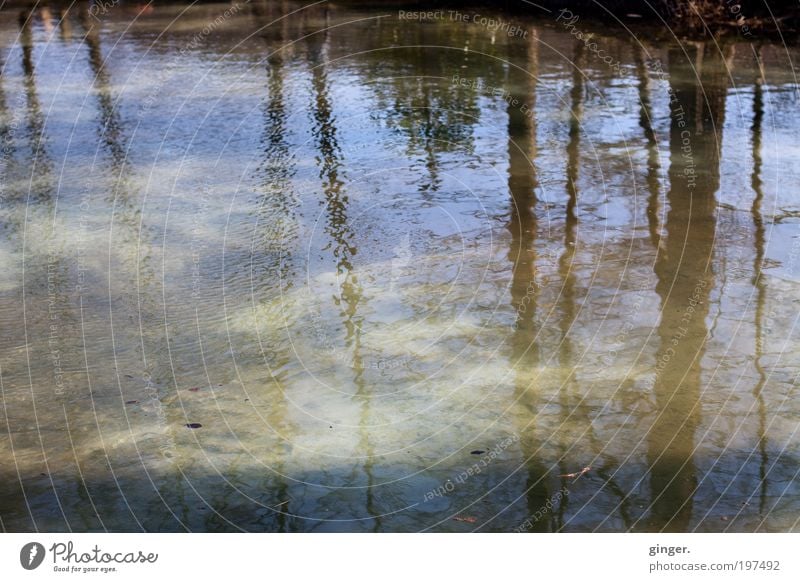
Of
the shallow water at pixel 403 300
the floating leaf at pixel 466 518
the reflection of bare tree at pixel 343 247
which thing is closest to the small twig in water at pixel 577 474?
the shallow water at pixel 403 300

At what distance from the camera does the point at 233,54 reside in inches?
487

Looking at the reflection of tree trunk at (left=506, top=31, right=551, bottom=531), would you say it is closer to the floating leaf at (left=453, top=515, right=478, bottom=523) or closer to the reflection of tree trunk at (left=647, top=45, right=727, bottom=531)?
the floating leaf at (left=453, top=515, right=478, bottom=523)

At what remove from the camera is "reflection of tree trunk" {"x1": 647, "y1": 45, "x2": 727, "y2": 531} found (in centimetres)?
410

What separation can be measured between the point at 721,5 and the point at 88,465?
12.4 m

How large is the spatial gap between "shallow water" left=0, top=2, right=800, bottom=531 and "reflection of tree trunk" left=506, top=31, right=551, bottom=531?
0.02 m

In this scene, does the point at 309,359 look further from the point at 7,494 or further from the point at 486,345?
the point at 7,494

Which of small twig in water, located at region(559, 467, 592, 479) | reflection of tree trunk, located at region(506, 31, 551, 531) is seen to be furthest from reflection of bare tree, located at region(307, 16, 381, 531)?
small twig in water, located at region(559, 467, 592, 479)

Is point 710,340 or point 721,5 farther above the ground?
point 721,5

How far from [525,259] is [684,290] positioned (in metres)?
1.04

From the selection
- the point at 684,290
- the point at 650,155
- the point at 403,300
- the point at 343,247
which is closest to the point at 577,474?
the point at 403,300

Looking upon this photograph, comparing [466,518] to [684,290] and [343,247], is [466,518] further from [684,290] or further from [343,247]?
[343,247]

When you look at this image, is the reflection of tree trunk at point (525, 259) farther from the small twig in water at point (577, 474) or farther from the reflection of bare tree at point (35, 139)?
the reflection of bare tree at point (35, 139)

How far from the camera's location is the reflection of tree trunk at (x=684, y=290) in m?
4.10
